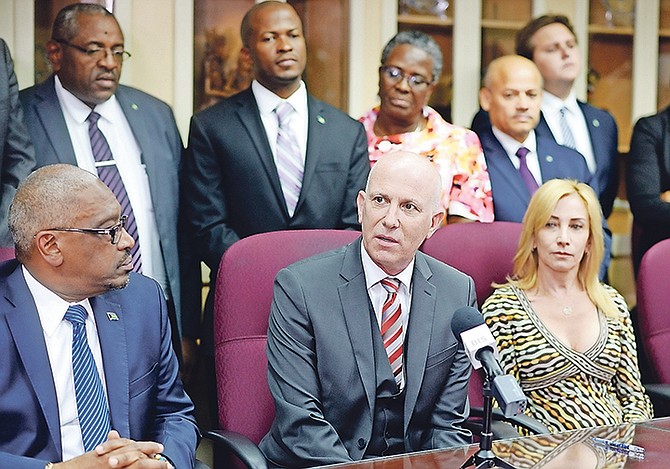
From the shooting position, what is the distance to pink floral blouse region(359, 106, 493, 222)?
371cm

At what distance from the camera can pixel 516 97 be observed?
4.04 meters

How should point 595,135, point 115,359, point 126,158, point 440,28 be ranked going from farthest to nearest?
1. point 440,28
2. point 595,135
3. point 126,158
4. point 115,359

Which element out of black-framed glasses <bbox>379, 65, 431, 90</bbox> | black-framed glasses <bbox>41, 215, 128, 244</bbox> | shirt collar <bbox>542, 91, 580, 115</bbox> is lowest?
black-framed glasses <bbox>41, 215, 128, 244</bbox>

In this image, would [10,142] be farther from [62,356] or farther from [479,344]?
[479,344]

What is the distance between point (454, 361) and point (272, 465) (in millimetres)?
556

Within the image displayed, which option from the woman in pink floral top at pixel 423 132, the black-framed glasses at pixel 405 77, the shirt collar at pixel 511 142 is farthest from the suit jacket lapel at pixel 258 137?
the shirt collar at pixel 511 142

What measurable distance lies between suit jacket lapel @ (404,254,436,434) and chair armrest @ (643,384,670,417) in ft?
2.97

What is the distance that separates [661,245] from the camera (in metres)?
3.49

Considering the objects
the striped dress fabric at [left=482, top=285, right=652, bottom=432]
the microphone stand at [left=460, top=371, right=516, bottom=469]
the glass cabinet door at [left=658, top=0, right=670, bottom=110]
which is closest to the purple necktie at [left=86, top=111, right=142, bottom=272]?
the striped dress fabric at [left=482, top=285, right=652, bottom=432]

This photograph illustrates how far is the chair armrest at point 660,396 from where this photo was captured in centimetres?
321

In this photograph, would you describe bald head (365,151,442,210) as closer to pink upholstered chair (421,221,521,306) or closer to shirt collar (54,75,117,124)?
pink upholstered chair (421,221,521,306)

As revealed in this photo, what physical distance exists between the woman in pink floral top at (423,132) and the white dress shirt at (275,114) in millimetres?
297

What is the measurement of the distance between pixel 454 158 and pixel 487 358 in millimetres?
1854

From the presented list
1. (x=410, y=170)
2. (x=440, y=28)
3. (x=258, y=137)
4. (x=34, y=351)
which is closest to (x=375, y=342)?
(x=410, y=170)
